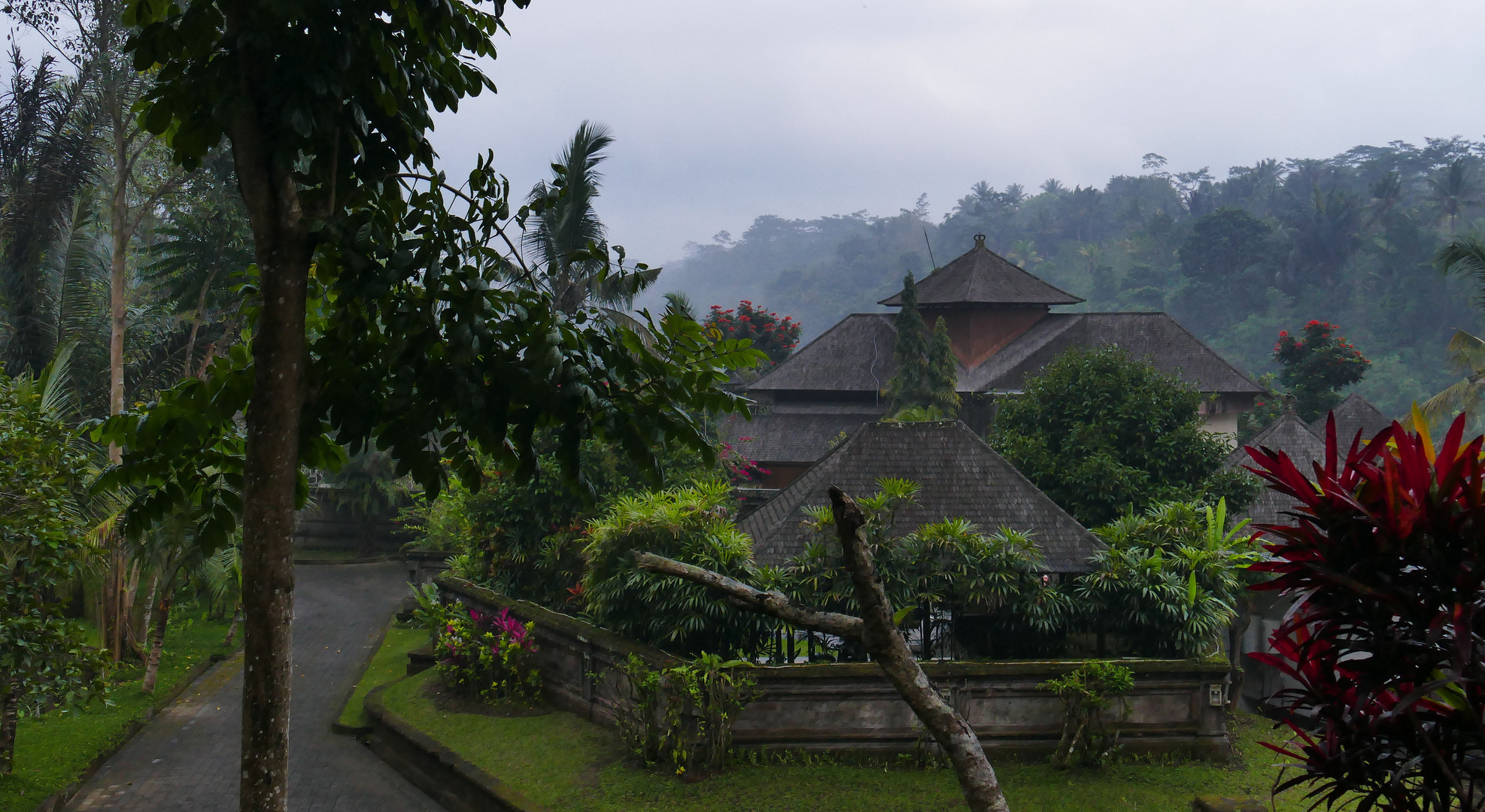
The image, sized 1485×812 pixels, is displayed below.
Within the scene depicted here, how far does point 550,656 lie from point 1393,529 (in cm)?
973

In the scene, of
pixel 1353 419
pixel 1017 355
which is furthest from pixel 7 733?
pixel 1353 419

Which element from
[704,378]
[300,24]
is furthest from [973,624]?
[300,24]

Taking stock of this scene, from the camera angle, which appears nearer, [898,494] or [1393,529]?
[1393,529]

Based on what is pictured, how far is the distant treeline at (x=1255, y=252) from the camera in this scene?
52594 millimetres

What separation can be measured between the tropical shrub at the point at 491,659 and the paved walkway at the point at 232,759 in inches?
47.8

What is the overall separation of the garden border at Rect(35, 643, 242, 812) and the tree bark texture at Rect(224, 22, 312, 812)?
6.88 meters

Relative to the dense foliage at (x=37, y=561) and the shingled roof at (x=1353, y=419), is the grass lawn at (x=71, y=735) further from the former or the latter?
A: the shingled roof at (x=1353, y=419)

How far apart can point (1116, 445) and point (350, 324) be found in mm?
12718

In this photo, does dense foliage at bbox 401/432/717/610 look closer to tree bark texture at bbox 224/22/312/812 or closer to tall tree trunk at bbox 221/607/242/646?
tall tree trunk at bbox 221/607/242/646

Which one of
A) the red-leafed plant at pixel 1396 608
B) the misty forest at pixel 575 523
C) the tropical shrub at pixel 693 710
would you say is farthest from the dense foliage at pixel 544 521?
the red-leafed plant at pixel 1396 608

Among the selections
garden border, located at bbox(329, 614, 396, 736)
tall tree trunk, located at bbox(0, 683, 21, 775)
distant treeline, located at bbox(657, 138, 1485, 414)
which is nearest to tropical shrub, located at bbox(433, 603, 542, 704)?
garden border, located at bbox(329, 614, 396, 736)

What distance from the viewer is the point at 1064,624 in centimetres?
A: 998

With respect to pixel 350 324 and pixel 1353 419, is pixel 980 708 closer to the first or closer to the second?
pixel 350 324

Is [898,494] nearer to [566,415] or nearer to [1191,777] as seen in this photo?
[1191,777]
